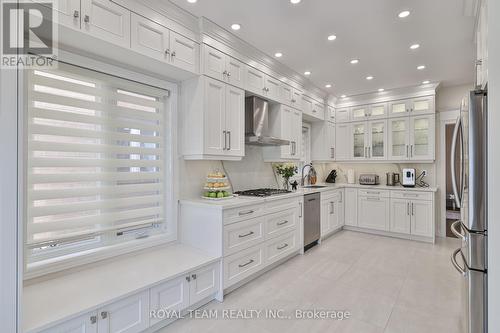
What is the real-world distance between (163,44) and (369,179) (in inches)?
176

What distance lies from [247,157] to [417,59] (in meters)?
2.63

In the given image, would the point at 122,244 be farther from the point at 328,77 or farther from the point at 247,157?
the point at 328,77

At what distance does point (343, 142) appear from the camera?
5.40 meters

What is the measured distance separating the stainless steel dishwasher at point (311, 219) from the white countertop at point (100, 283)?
6.17 feet

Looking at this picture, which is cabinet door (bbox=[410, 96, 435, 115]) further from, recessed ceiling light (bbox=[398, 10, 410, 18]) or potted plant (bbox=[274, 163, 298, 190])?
recessed ceiling light (bbox=[398, 10, 410, 18])

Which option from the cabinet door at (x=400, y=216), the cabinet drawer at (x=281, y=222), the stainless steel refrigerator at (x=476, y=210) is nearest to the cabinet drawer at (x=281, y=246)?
the cabinet drawer at (x=281, y=222)

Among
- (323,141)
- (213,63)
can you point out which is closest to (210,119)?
(213,63)

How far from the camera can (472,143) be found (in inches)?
65.7

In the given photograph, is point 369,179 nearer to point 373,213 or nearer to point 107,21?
point 373,213

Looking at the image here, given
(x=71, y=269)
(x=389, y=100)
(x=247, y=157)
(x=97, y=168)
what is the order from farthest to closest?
(x=389, y=100) < (x=247, y=157) < (x=97, y=168) < (x=71, y=269)

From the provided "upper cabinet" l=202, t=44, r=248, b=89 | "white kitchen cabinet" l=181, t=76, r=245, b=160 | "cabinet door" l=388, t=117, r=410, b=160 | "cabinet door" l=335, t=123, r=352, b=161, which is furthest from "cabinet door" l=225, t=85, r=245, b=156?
"cabinet door" l=388, t=117, r=410, b=160

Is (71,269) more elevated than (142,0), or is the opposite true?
(142,0)
